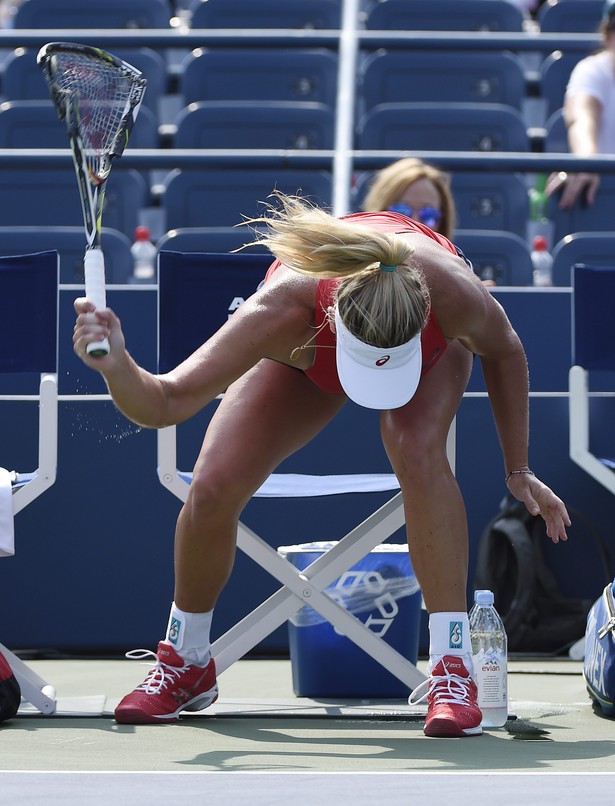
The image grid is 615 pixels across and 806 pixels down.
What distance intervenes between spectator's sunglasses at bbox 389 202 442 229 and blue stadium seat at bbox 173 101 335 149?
127 cm

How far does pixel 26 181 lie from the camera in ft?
16.8

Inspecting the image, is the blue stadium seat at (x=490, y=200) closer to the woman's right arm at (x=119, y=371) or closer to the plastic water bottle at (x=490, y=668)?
the plastic water bottle at (x=490, y=668)

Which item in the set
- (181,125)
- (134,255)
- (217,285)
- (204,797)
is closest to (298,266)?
(217,285)

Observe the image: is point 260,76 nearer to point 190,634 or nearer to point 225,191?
point 225,191

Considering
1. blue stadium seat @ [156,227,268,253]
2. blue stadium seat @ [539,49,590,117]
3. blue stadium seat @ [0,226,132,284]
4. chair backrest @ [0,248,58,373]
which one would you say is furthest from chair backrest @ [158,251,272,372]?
blue stadium seat @ [539,49,590,117]

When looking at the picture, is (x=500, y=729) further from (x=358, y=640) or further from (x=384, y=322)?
(x=384, y=322)

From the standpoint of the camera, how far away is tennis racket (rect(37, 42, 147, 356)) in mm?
2469

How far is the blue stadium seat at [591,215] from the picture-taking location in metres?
5.17

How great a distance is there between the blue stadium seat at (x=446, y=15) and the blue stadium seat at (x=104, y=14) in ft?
3.26

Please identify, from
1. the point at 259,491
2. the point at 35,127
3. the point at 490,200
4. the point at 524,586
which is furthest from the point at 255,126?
the point at 259,491

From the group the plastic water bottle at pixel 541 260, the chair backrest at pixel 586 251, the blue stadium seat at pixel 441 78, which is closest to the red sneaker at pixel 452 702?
the chair backrest at pixel 586 251

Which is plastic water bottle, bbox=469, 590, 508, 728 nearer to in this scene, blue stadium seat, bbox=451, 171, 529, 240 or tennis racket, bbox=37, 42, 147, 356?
tennis racket, bbox=37, 42, 147, 356

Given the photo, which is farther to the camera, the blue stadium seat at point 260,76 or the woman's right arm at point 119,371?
the blue stadium seat at point 260,76

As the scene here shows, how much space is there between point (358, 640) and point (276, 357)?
74 cm
